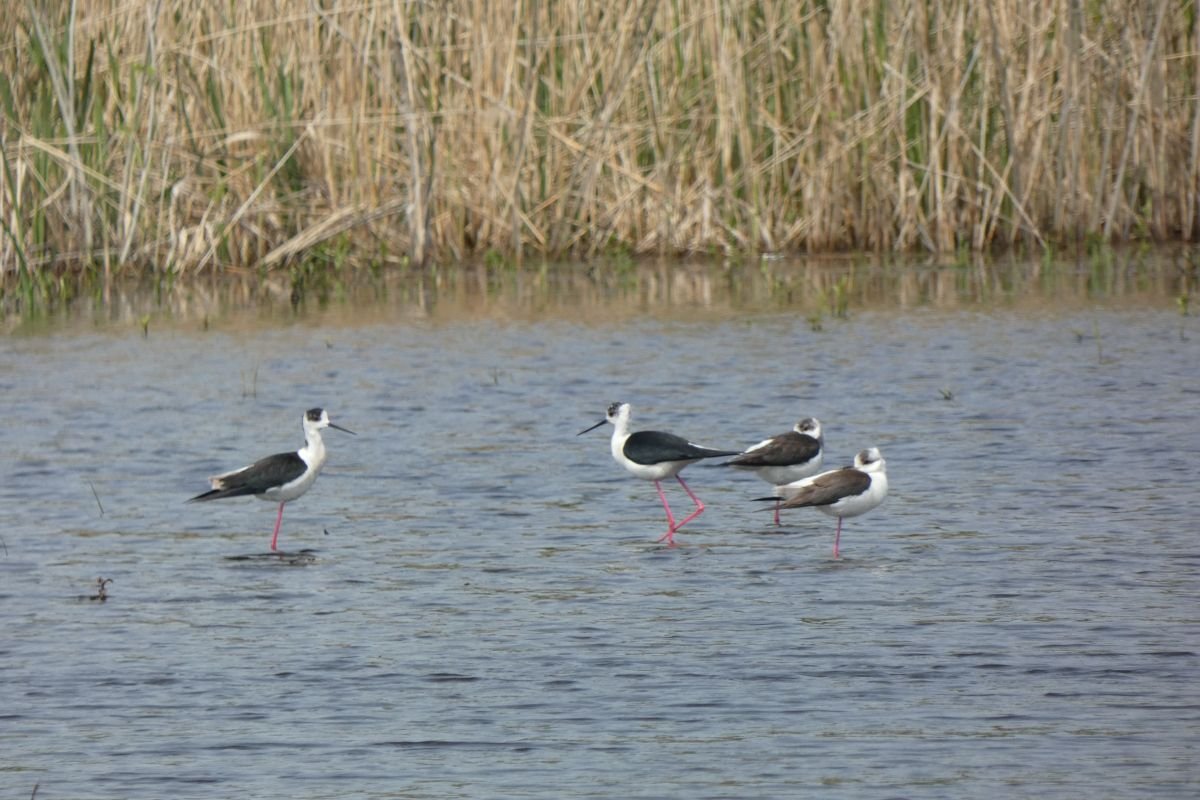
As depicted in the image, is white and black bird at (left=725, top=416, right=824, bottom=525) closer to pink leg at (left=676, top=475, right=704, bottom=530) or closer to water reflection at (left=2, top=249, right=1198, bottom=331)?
pink leg at (left=676, top=475, right=704, bottom=530)

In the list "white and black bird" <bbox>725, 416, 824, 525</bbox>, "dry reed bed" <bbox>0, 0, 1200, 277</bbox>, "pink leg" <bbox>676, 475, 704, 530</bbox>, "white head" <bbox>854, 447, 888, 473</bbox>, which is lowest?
"pink leg" <bbox>676, 475, 704, 530</bbox>

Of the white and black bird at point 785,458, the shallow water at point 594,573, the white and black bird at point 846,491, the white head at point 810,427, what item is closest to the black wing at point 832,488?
the white and black bird at point 846,491

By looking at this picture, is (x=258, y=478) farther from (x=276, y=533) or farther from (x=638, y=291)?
(x=638, y=291)

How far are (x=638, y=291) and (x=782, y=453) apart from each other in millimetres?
8217

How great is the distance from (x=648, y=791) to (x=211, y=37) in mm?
13131

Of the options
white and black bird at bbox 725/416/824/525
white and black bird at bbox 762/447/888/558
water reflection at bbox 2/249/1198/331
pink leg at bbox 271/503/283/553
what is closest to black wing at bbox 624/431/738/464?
white and black bird at bbox 725/416/824/525

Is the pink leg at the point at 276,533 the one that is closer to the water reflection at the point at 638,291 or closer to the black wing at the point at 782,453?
the black wing at the point at 782,453

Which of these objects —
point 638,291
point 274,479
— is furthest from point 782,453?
point 638,291

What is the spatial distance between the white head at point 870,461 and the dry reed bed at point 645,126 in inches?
372

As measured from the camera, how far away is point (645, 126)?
59.7 ft

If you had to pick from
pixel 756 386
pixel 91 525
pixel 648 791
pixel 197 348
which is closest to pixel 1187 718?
pixel 648 791

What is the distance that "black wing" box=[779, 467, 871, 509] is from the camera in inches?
338

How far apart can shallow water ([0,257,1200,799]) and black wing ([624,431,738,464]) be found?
307 millimetres

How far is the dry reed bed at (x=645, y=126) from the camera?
17812mm
